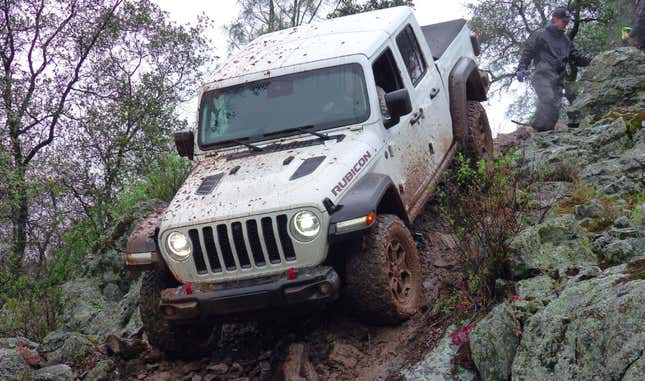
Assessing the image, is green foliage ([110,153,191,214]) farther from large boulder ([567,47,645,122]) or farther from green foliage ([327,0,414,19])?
green foliage ([327,0,414,19])

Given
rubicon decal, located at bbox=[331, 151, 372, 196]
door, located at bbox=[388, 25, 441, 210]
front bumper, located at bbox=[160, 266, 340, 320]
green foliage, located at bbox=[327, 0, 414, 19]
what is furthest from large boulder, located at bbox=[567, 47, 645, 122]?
green foliage, located at bbox=[327, 0, 414, 19]

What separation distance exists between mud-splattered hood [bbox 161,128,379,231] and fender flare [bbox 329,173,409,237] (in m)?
0.07

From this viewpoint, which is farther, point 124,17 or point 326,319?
point 124,17

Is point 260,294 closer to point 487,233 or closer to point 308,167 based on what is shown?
point 308,167

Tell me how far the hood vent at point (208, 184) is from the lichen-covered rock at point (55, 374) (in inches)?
67.5

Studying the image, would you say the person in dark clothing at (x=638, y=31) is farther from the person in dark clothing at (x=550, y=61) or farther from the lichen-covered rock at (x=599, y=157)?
the lichen-covered rock at (x=599, y=157)

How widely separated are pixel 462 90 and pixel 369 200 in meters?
3.06

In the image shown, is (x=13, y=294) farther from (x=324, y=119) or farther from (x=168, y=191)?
(x=324, y=119)

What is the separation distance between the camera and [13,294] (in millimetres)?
11414

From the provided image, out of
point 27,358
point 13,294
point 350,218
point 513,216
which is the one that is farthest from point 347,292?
point 13,294

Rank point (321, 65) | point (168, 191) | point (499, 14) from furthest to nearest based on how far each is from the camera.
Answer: point (499, 14), point (168, 191), point (321, 65)

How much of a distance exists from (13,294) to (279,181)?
816 cm

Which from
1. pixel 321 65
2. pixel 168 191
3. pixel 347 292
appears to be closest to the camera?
pixel 347 292

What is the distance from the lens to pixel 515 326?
3.85m
